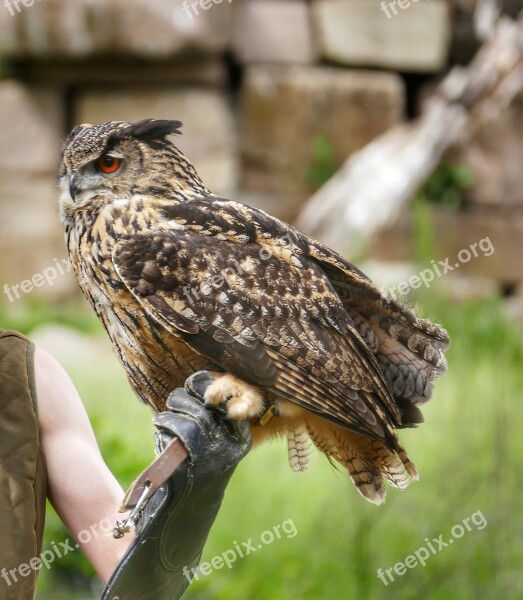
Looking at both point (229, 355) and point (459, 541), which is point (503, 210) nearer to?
point (459, 541)

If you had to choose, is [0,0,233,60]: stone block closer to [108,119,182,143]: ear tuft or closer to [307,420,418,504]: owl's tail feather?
[108,119,182,143]: ear tuft

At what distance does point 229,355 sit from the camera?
1.96m

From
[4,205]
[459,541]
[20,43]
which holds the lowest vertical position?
[459,541]

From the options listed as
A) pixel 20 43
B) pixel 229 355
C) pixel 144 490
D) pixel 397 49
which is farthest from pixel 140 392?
pixel 397 49

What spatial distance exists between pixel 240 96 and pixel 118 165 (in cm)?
570

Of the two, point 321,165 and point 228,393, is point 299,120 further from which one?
point 228,393

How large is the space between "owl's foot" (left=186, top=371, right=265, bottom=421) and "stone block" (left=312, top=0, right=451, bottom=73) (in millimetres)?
6043

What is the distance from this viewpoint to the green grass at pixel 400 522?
3791 mm

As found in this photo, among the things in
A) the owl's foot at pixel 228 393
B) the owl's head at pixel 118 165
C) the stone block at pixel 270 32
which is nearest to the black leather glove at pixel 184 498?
the owl's foot at pixel 228 393

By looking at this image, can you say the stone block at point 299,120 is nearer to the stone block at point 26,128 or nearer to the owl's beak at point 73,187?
the stone block at point 26,128

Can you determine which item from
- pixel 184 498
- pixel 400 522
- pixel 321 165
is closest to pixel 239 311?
pixel 184 498

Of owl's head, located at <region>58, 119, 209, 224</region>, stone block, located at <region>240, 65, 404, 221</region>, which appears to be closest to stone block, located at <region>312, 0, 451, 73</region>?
stone block, located at <region>240, 65, 404, 221</region>

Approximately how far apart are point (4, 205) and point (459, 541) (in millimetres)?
4685

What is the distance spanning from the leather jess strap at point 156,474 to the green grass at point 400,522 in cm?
184
